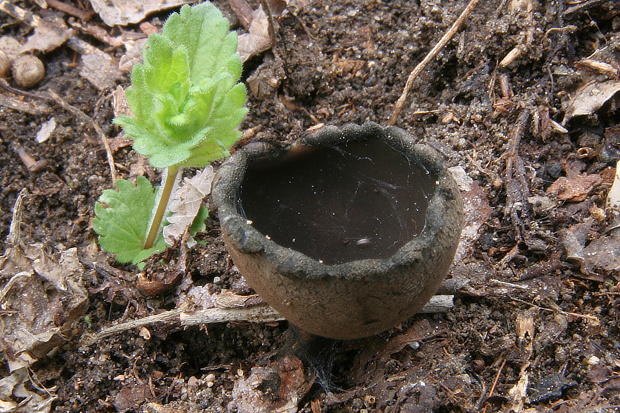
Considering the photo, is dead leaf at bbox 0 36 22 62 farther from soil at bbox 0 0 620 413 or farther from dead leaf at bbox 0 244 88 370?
dead leaf at bbox 0 244 88 370

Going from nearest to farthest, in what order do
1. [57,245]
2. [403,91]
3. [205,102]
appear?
[205,102], [57,245], [403,91]

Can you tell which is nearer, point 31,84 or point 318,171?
point 318,171

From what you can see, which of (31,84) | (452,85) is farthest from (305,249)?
(31,84)

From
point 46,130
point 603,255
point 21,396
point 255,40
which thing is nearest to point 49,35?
point 46,130

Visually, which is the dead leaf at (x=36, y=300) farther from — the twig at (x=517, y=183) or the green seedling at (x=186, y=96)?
the twig at (x=517, y=183)

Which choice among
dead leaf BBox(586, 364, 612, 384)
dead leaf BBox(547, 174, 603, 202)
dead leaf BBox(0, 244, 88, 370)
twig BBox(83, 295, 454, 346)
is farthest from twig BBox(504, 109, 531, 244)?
dead leaf BBox(0, 244, 88, 370)

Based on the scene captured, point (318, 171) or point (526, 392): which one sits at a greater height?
point (318, 171)

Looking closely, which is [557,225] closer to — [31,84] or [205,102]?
[205,102]

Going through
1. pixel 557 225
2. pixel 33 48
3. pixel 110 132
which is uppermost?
pixel 33 48
